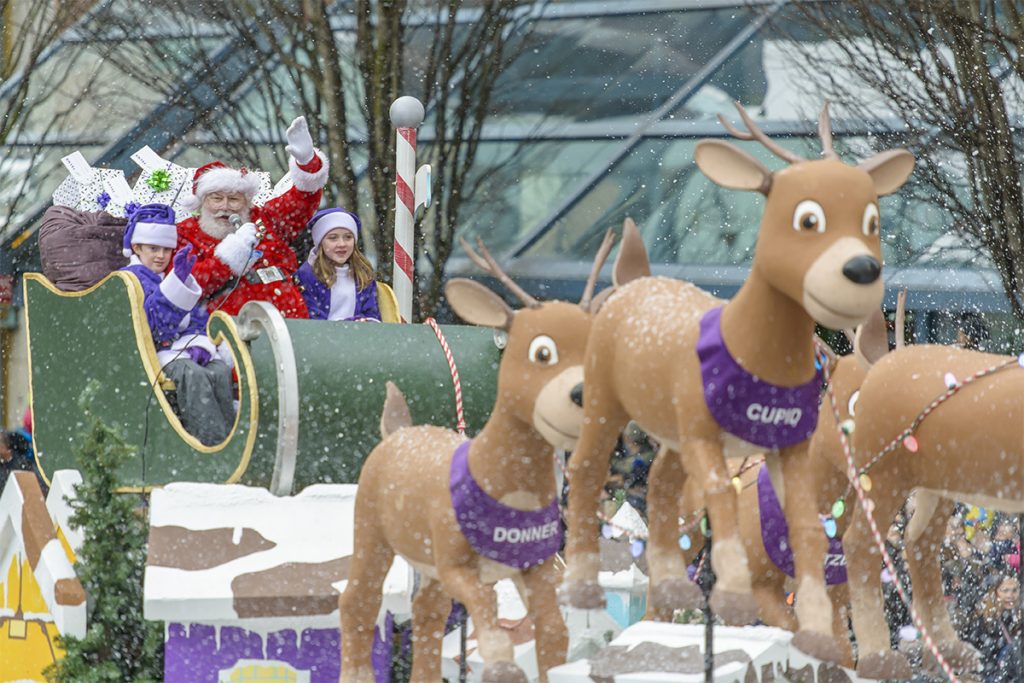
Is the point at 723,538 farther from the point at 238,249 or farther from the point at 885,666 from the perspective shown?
the point at 238,249

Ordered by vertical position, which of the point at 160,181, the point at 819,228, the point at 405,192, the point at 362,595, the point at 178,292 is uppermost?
the point at 160,181

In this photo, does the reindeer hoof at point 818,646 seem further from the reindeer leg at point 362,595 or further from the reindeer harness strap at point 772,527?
the reindeer leg at point 362,595

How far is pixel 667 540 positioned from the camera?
14.8 ft

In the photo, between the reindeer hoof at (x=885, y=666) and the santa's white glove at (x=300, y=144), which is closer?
the reindeer hoof at (x=885, y=666)

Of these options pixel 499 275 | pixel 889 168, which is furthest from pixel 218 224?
pixel 889 168

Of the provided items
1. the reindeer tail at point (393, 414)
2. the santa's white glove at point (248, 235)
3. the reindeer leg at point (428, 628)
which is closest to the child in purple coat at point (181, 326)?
the santa's white glove at point (248, 235)

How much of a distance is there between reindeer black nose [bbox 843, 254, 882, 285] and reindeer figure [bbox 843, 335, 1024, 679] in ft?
3.97

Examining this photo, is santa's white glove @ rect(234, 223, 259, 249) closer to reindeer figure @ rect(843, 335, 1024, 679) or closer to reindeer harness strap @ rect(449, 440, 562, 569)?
reindeer harness strap @ rect(449, 440, 562, 569)

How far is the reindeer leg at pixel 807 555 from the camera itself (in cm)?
400

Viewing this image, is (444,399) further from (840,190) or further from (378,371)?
(840,190)

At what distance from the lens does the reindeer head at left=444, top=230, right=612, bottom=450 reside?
15.1 ft

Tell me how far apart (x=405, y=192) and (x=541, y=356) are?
3049 millimetres

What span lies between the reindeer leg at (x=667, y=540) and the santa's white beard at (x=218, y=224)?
375 centimetres

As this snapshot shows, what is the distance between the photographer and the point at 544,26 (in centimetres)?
1373
